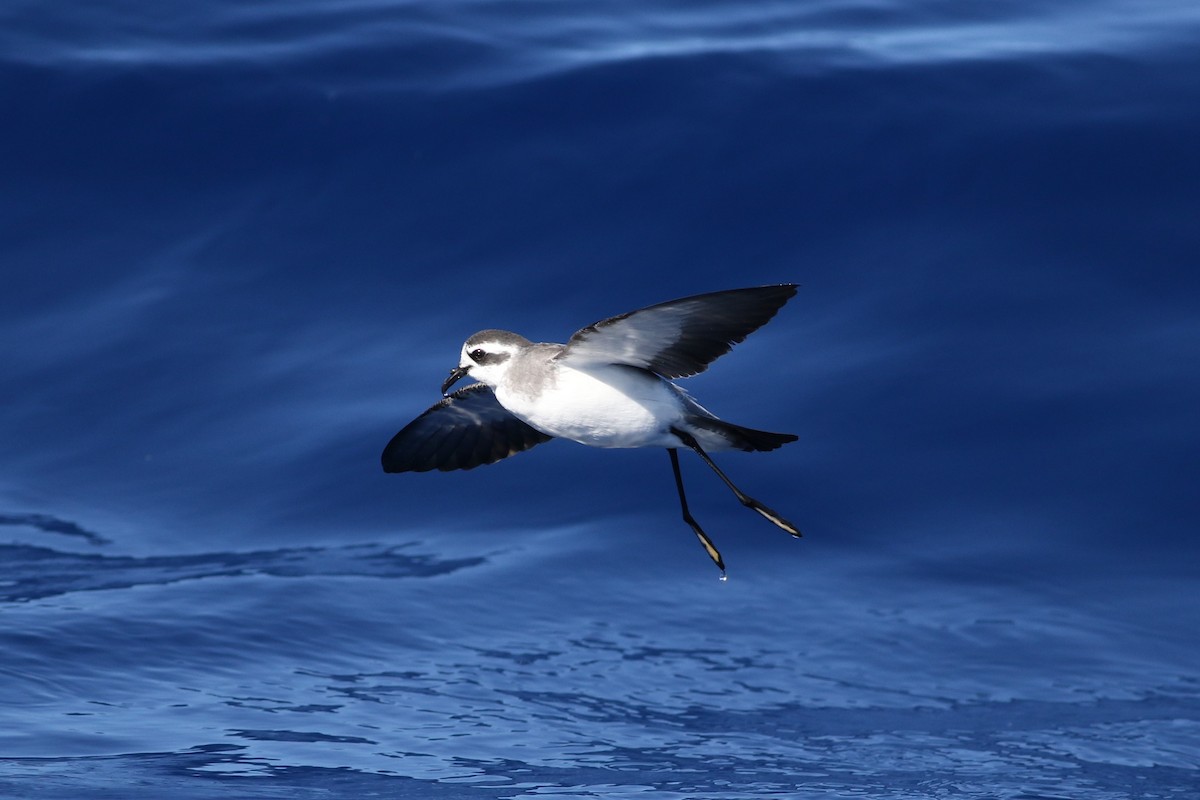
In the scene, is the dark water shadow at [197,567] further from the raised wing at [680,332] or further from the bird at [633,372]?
the raised wing at [680,332]

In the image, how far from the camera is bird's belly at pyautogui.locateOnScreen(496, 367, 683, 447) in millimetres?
8570

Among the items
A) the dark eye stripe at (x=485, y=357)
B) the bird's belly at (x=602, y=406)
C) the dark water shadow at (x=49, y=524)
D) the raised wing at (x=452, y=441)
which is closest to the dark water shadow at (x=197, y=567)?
the dark water shadow at (x=49, y=524)

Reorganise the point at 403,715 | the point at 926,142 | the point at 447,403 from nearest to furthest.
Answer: the point at 447,403
the point at 403,715
the point at 926,142

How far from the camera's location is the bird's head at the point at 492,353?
8914 millimetres

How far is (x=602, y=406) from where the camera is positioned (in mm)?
8586

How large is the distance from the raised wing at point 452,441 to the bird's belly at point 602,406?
1.46 meters

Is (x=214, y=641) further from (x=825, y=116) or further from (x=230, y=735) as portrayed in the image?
(x=825, y=116)

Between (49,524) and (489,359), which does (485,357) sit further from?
(49,524)

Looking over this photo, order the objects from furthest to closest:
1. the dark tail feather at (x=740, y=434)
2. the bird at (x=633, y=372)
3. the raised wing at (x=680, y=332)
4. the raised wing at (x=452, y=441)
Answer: the raised wing at (x=452, y=441) < the dark tail feather at (x=740, y=434) < the bird at (x=633, y=372) < the raised wing at (x=680, y=332)

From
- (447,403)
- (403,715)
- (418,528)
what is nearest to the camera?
(447,403)

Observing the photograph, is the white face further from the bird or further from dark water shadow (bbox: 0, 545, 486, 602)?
dark water shadow (bbox: 0, 545, 486, 602)

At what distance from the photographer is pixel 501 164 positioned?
18734mm

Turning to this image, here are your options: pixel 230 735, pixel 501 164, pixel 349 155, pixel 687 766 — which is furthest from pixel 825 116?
pixel 230 735

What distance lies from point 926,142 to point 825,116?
4.13 ft
